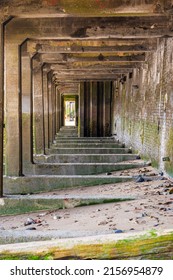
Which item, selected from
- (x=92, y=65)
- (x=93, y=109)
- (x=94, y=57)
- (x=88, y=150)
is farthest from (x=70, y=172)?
(x=93, y=109)

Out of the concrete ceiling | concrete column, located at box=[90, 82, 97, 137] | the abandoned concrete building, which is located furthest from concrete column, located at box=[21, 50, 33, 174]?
concrete column, located at box=[90, 82, 97, 137]

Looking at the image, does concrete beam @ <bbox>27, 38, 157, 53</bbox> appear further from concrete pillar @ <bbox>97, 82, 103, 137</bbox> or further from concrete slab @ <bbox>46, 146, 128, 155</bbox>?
concrete pillar @ <bbox>97, 82, 103, 137</bbox>

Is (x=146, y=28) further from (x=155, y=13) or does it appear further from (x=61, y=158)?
(x=61, y=158)

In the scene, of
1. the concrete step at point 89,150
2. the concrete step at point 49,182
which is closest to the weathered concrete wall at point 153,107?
the concrete step at point 89,150

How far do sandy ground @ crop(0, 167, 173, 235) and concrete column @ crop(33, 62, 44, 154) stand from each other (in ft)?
17.1

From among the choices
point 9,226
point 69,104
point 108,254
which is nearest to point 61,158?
point 9,226

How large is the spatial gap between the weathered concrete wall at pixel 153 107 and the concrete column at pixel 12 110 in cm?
326

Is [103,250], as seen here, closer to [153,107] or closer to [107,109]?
[153,107]

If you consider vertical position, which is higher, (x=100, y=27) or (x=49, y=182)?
(x=100, y=27)

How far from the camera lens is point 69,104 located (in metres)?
56.3

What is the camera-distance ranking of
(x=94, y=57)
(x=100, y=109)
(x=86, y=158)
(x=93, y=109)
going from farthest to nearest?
(x=100, y=109)
(x=93, y=109)
(x=94, y=57)
(x=86, y=158)

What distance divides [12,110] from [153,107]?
3.60 metres

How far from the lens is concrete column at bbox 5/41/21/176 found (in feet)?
28.7

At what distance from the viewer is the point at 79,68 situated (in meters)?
14.0
